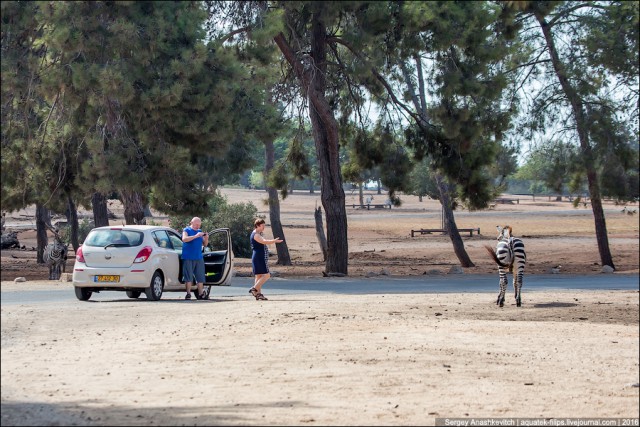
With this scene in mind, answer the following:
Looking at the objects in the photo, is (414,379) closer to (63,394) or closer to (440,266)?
(63,394)

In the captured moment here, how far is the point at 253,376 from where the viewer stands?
1309 cm

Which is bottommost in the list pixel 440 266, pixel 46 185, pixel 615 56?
pixel 440 266

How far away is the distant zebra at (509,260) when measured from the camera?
22.5 metres

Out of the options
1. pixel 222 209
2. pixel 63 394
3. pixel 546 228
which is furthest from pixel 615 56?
pixel 546 228

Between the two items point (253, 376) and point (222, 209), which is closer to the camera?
point (253, 376)

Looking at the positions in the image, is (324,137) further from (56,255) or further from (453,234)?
(56,255)

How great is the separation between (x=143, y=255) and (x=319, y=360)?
9767 millimetres

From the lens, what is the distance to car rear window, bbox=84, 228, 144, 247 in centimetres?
2347

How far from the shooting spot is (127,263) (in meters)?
23.2

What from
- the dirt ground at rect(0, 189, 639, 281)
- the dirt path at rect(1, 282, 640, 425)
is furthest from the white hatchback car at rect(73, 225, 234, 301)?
the dirt ground at rect(0, 189, 639, 281)

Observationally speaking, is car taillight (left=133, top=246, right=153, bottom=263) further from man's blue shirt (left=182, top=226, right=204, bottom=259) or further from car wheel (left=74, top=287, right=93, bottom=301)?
car wheel (left=74, top=287, right=93, bottom=301)

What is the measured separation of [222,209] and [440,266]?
602 inches

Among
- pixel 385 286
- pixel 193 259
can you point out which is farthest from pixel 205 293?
pixel 385 286

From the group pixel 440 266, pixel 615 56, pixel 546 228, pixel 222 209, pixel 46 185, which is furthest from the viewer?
pixel 546 228
